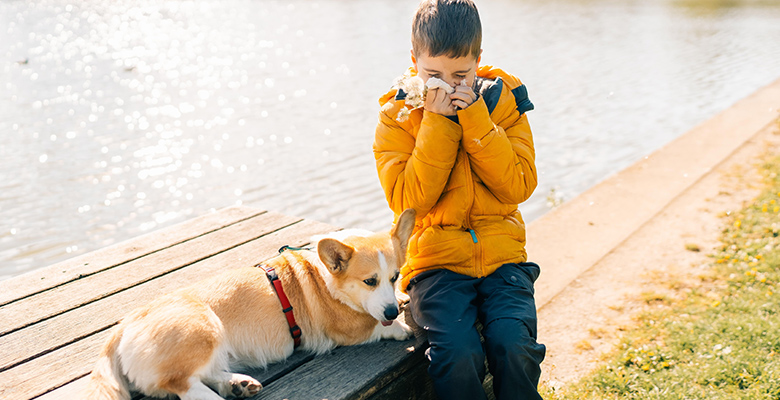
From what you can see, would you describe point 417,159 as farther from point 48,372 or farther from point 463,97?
point 48,372

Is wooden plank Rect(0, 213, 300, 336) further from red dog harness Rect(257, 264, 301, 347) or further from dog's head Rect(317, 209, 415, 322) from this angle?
dog's head Rect(317, 209, 415, 322)

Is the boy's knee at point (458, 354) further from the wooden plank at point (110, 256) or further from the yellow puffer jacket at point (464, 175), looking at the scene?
the wooden plank at point (110, 256)

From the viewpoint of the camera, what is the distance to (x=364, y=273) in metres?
2.65

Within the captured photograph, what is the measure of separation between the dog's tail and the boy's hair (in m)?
1.83

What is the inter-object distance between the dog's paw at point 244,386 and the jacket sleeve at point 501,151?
4.63ft

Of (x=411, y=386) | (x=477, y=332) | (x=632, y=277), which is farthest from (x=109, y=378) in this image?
(x=632, y=277)

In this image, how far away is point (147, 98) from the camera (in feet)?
39.8

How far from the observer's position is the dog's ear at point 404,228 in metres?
2.79

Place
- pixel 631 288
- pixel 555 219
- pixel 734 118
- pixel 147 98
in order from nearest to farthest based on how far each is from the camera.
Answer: pixel 631 288
pixel 555 219
pixel 734 118
pixel 147 98

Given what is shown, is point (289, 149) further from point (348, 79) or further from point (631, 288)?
point (631, 288)

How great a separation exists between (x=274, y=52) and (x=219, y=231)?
1424 centimetres

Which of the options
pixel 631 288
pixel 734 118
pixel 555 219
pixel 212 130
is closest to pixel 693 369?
pixel 631 288

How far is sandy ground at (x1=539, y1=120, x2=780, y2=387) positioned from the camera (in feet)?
13.4

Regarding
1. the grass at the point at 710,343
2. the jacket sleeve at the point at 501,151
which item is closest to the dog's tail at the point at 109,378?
the jacket sleeve at the point at 501,151
